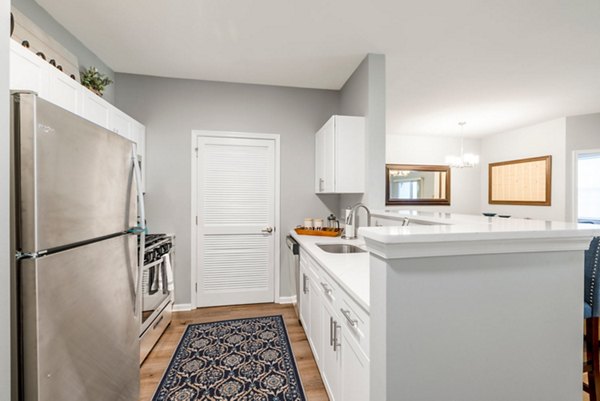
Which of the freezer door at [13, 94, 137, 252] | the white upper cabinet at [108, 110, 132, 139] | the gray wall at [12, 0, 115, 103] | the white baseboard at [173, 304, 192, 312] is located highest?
the gray wall at [12, 0, 115, 103]

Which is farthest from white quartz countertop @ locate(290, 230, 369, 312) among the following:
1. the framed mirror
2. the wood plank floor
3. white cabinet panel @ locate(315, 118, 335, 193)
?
the framed mirror

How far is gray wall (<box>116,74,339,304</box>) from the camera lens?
9.75 feet

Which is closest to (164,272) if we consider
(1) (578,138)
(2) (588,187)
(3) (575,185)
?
(3) (575,185)

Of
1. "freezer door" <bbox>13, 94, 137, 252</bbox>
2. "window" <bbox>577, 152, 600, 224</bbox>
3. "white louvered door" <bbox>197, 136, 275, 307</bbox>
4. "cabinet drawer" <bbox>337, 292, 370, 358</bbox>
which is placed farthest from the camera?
"window" <bbox>577, 152, 600, 224</bbox>

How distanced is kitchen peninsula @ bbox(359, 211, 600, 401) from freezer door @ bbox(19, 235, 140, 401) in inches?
45.6

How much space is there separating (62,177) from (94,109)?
4.71ft

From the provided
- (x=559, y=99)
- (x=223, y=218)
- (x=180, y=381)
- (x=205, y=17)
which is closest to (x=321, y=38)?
(x=205, y=17)

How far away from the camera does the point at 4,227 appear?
873 millimetres

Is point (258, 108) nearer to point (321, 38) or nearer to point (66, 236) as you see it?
point (321, 38)

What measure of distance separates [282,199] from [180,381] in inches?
78.5

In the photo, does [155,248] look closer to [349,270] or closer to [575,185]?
[349,270]

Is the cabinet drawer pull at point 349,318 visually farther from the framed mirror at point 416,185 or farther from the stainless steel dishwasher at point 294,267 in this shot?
the framed mirror at point 416,185

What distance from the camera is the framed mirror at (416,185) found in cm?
561

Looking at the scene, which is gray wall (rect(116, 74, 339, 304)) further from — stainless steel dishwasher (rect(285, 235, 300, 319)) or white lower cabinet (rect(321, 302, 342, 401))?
white lower cabinet (rect(321, 302, 342, 401))
